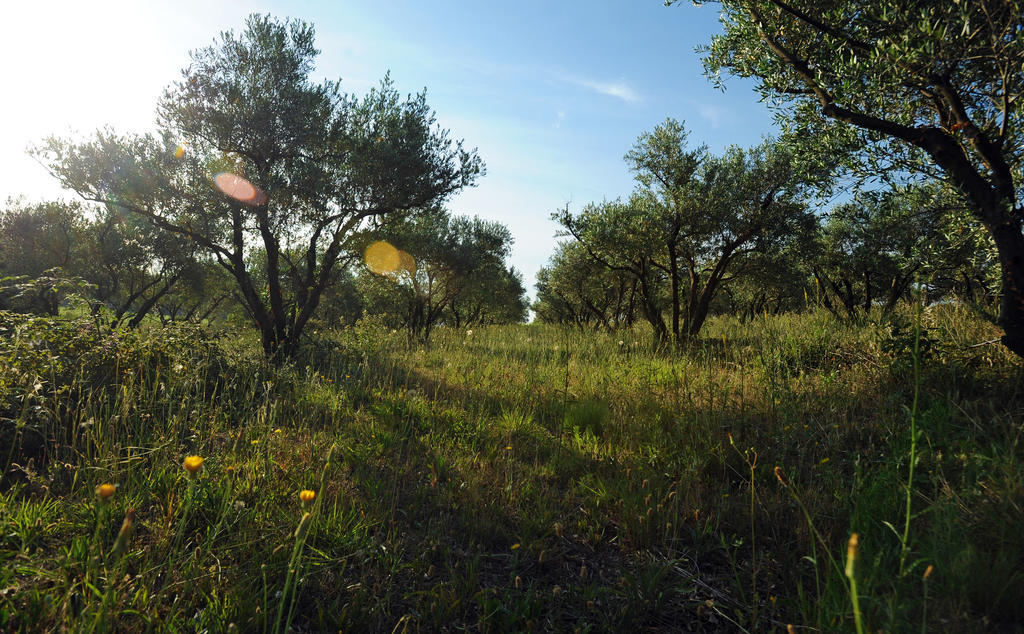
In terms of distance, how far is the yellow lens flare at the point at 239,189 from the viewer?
10656 millimetres

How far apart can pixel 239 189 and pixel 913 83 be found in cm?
1276

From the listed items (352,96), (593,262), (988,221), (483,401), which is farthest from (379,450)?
(593,262)

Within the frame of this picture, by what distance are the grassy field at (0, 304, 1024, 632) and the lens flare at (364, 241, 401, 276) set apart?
1024cm

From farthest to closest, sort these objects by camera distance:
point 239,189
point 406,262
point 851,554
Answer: point 406,262 < point 239,189 < point 851,554

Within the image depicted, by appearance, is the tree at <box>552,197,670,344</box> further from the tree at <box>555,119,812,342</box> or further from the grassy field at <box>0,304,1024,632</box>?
the grassy field at <box>0,304,1024,632</box>

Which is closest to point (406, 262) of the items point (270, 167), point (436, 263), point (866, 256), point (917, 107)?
point (436, 263)

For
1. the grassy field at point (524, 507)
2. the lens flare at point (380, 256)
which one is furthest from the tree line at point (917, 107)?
the lens flare at point (380, 256)

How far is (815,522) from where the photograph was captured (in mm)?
2869

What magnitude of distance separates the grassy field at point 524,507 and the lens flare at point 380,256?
10.2 metres

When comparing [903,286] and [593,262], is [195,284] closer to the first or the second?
[593,262]

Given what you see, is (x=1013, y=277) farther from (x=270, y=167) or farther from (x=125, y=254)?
(x=125, y=254)

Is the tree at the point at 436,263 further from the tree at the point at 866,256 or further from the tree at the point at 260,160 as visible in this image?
the tree at the point at 866,256

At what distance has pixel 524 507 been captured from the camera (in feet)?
11.0

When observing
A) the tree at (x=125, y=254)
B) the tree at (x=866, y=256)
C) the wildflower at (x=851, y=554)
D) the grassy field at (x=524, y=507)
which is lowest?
the grassy field at (x=524, y=507)
